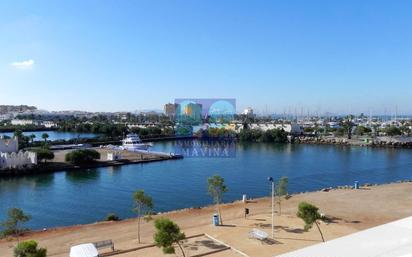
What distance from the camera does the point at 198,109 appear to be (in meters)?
42.4

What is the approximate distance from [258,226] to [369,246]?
674 cm

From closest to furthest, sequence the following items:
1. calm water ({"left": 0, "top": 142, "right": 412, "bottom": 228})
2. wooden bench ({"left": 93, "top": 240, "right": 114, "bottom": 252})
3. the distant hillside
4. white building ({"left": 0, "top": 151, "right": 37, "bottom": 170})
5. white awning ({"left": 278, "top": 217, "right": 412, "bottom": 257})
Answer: white awning ({"left": 278, "top": 217, "right": 412, "bottom": 257}), wooden bench ({"left": 93, "top": 240, "right": 114, "bottom": 252}), calm water ({"left": 0, "top": 142, "right": 412, "bottom": 228}), white building ({"left": 0, "top": 151, "right": 37, "bottom": 170}), the distant hillside

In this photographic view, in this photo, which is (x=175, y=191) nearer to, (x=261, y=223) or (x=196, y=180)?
(x=196, y=180)

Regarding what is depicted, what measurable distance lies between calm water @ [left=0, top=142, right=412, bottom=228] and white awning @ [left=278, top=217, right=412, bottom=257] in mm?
10964

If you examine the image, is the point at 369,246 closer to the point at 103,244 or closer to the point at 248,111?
the point at 103,244

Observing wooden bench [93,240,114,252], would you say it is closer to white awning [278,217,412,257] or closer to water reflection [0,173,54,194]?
white awning [278,217,412,257]

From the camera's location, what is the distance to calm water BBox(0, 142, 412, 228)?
51.0ft

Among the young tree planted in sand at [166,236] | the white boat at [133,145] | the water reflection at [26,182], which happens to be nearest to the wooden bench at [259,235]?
the young tree planted in sand at [166,236]

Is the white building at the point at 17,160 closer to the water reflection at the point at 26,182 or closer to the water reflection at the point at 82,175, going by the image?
the water reflection at the point at 26,182

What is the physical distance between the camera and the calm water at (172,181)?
51.0ft

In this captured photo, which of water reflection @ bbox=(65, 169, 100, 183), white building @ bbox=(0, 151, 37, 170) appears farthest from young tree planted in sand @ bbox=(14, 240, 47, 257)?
white building @ bbox=(0, 151, 37, 170)

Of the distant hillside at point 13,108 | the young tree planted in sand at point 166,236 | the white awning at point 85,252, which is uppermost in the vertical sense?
the distant hillside at point 13,108

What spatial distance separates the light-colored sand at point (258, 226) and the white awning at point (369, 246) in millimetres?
4159

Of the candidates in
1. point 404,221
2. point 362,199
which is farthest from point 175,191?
point 404,221
